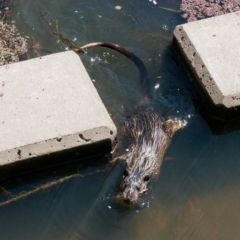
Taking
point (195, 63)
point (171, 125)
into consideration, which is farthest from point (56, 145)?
point (195, 63)

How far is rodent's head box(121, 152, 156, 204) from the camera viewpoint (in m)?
4.32

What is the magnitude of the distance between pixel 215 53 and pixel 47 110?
1.88m

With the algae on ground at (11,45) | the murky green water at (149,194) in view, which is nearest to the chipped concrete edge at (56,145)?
the murky green water at (149,194)

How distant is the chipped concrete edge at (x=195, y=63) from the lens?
16.1 feet

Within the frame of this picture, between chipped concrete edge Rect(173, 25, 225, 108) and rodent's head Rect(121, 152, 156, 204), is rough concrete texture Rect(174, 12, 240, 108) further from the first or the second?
rodent's head Rect(121, 152, 156, 204)

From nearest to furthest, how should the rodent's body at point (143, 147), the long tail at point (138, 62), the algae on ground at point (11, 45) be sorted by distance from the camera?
the rodent's body at point (143, 147) < the long tail at point (138, 62) < the algae on ground at point (11, 45)

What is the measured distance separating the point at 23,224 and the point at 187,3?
3.44 m

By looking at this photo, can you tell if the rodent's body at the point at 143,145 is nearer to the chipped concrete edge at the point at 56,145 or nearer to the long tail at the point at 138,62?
the long tail at the point at 138,62

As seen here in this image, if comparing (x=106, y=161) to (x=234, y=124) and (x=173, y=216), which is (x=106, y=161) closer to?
(x=173, y=216)

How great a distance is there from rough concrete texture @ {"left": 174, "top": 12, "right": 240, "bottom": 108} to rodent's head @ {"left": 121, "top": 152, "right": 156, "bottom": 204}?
0.94 meters

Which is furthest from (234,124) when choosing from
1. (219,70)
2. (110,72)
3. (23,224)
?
(23,224)

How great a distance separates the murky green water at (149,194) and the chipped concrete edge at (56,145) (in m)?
0.26

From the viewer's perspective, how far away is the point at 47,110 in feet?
14.9

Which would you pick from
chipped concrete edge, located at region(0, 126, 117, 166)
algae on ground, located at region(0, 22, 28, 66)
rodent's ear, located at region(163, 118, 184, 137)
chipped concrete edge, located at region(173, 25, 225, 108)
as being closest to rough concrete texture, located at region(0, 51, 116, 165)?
chipped concrete edge, located at region(0, 126, 117, 166)
